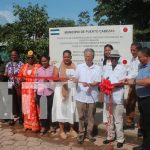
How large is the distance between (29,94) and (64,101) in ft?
3.21

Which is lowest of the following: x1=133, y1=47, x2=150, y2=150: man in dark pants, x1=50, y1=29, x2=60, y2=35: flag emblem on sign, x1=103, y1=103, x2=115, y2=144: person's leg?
x1=103, y1=103, x2=115, y2=144: person's leg

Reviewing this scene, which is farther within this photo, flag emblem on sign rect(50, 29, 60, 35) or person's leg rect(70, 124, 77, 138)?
flag emblem on sign rect(50, 29, 60, 35)

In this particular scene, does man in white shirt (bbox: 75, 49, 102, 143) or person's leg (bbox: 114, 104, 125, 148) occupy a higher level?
man in white shirt (bbox: 75, 49, 102, 143)

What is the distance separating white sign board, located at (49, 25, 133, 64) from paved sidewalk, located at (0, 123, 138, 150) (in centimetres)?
220

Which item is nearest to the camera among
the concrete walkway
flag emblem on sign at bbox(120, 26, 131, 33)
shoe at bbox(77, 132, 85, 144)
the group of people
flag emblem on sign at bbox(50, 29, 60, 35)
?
the group of people

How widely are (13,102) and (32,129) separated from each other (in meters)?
0.99

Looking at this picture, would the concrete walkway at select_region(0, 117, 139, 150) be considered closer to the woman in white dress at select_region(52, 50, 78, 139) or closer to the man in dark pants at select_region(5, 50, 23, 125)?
the woman in white dress at select_region(52, 50, 78, 139)

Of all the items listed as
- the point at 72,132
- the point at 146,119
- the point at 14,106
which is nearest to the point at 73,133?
the point at 72,132

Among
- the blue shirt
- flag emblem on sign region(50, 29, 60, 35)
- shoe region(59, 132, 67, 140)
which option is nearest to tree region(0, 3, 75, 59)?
flag emblem on sign region(50, 29, 60, 35)

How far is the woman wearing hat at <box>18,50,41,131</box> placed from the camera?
27.4 feet

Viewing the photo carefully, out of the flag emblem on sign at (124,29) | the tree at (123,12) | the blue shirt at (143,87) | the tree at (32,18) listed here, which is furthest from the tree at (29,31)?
the tree at (123,12)

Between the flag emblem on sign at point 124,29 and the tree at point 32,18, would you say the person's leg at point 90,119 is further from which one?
the tree at point 32,18

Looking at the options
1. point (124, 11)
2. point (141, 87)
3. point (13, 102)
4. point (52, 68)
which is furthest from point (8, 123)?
point (124, 11)

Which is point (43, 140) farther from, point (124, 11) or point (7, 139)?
point (124, 11)
